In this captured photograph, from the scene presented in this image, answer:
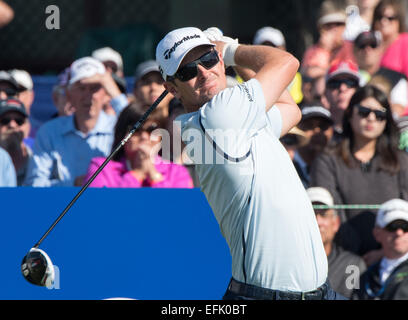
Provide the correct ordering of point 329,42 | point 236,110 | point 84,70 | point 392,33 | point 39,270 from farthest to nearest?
point 329,42 < point 392,33 < point 84,70 < point 39,270 < point 236,110

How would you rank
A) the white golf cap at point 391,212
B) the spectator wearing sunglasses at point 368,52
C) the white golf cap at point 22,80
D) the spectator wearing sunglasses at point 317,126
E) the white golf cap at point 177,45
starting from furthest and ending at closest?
the white golf cap at point 22,80 → the spectator wearing sunglasses at point 368,52 → the spectator wearing sunglasses at point 317,126 → the white golf cap at point 391,212 → the white golf cap at point 177,45

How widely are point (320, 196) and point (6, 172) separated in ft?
6.68

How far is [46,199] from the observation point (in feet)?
16.7

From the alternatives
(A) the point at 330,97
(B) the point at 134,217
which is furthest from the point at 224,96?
(A) the point at 330,97

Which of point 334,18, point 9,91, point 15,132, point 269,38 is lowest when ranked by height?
point 15,132

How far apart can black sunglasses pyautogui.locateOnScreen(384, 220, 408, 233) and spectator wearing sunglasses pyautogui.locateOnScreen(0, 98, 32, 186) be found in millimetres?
2617

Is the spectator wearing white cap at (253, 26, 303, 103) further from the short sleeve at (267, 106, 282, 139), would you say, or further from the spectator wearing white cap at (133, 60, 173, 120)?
the short sleeve at (267, 106, 282, 139)

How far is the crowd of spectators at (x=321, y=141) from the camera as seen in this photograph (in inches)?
216

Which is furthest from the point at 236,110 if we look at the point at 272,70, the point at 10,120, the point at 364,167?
the point at 10,120

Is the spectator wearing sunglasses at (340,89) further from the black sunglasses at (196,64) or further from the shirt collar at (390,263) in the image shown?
the black sunglasses at (196,64)

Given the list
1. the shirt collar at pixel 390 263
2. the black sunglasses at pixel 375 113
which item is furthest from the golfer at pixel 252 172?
the black sunglasses at pixel 375 113

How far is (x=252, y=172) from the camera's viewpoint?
3730 mm

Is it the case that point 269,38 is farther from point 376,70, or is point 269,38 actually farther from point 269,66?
point 269,66

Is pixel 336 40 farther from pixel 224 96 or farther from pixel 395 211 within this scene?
pixel 224 96
